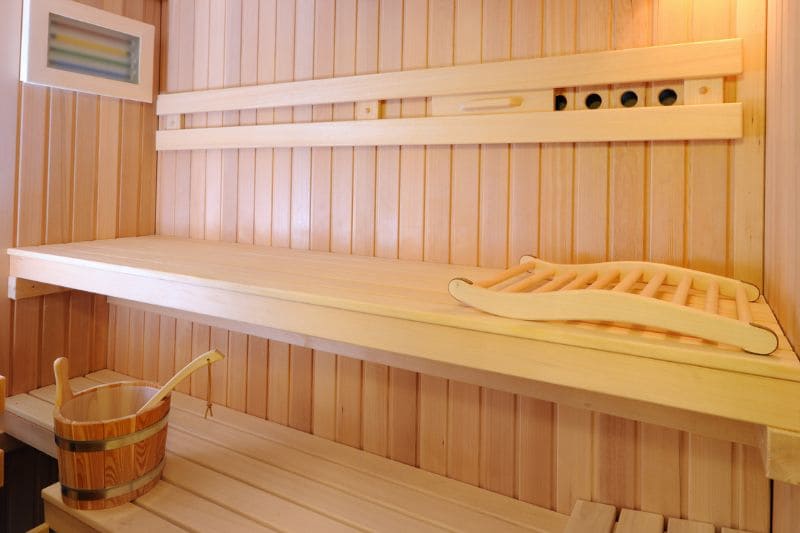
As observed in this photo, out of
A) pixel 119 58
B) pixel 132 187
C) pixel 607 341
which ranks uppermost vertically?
pixel 119 58

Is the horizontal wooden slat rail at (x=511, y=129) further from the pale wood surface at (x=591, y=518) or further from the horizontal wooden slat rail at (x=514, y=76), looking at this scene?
the pale wood surface at (x=591, y=518)

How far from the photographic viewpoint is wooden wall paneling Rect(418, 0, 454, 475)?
1550 mm

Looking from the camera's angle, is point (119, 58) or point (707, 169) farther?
point (119, 58)

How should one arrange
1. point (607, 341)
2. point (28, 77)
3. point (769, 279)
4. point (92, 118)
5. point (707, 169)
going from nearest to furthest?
point (607, 341), point (769, 279), point (707, 169), point (28, 77), point (92, 118)

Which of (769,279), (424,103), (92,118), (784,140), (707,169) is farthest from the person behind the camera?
(92,118)

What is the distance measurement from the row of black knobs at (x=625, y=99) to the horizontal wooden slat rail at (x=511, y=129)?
0.06 meters

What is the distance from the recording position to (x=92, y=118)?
81.5 inches

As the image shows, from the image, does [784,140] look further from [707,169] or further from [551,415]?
[551,415]

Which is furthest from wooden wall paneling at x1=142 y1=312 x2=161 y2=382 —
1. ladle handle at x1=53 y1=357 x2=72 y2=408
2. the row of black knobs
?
the row of black knobs

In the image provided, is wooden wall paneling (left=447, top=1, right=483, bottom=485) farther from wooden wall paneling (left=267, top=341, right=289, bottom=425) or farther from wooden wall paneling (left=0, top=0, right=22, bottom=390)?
wooden wall paneling (left=0, top=0, right=22, bottom=390)

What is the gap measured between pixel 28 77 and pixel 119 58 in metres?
0.35

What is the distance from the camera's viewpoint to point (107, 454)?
4.31ft

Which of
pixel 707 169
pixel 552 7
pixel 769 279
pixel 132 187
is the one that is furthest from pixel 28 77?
pixel 769 279

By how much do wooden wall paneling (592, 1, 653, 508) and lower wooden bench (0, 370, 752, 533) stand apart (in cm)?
6
